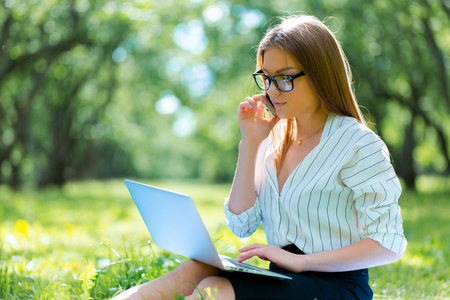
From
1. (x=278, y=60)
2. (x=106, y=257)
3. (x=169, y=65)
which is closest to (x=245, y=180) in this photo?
(x=278, y=60)

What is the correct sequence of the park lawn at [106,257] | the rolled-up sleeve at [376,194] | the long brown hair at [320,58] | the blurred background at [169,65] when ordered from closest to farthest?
the rolled-up sleeve at [376,194] < the long brown hair at [320,58] < the park lawn at [106,257] < the blurred background at [169,65]

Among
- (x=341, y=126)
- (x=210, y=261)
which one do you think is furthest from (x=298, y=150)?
(x=210, y=261)

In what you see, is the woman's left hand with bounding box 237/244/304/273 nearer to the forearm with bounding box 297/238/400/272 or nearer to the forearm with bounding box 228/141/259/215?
the forearm with bounding box 297/238/400/272

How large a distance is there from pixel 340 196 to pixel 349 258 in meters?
0.27

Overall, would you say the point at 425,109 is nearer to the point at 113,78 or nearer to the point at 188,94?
the point at 188,94

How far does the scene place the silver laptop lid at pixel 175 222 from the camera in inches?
77.7

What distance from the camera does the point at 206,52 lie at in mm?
19328

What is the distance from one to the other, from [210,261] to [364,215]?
2.18 feet

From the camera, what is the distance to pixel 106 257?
4.75m

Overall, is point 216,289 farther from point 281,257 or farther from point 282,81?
point 282,81

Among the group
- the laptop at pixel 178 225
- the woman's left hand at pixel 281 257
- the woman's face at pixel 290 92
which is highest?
the woman's face at pixel 290 92

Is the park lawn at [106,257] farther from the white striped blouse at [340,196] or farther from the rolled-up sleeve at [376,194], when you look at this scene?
the rolled-up sleeve at [376,194]

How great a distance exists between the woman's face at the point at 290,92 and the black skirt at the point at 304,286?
73cm

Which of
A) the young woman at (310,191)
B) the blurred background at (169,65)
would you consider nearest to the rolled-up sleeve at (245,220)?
the young woman at (310,191)
